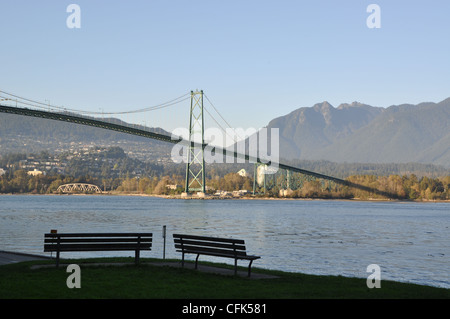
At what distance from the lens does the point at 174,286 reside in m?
9.13

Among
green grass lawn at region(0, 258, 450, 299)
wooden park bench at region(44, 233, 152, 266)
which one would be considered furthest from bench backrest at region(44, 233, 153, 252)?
green grass lawn at region(0, 258, 450, 299)

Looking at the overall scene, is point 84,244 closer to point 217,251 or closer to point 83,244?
point 83,244

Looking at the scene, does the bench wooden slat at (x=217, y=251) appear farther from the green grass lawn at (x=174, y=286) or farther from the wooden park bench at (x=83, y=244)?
the wooden park bench at (x=83, y=244)

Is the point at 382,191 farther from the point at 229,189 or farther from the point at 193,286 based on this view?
the point at 193,286

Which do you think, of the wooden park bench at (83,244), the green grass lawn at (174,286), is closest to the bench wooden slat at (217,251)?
the green grass lawn at (174,286)

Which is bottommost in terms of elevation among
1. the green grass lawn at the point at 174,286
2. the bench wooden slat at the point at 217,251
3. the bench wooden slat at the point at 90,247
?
the green grass lawn at the point at 174,286

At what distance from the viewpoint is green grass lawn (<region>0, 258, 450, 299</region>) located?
27.3ft

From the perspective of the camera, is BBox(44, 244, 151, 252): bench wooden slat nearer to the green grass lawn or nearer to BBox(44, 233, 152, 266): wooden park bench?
BBox(44, 233, 152, 266): wooden park bench

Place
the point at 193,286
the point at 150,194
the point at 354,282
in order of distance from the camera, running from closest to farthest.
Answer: the point at 193,286
the point at 354,282
the point at 150,194

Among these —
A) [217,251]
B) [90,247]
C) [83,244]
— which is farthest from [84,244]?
[217,251]

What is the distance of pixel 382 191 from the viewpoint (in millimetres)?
142250

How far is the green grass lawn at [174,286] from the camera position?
834 cm

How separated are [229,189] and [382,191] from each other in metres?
45.2
